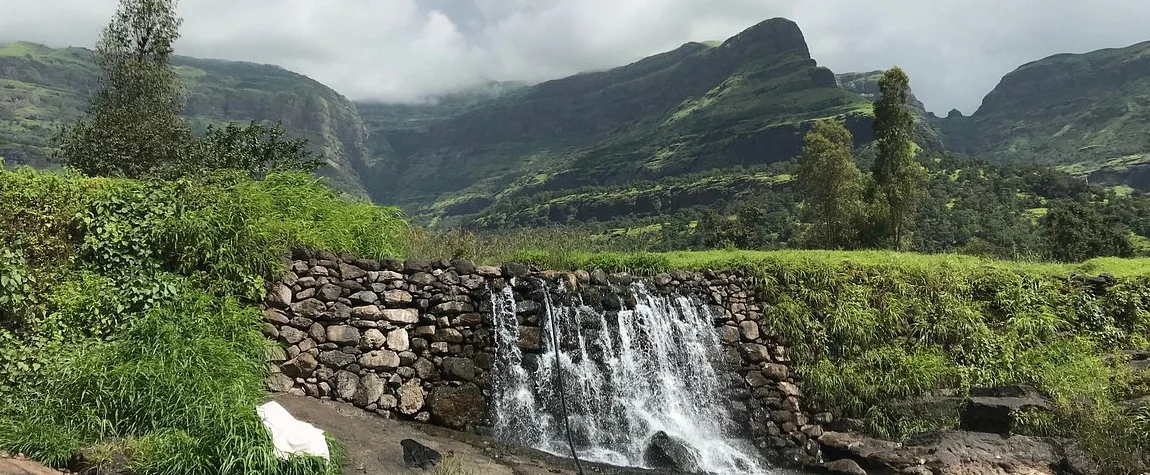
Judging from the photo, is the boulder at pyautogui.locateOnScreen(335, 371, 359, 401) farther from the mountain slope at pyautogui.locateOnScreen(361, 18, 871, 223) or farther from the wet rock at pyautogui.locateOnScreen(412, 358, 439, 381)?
the mountain slope at pyautogui.locateOnScreen(361, 18, 871, 223)

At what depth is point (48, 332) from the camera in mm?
6121

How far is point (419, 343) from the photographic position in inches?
346

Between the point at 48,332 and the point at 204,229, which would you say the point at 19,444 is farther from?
the point at 204,229

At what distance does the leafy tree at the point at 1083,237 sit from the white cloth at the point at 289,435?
2832 centimetres

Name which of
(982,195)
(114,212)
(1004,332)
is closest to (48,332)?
(114,212)

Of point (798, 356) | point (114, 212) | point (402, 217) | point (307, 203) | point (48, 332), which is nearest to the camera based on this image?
point (48, 332)

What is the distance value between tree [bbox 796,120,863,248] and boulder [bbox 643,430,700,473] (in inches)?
705

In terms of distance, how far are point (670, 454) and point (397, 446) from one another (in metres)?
3.64

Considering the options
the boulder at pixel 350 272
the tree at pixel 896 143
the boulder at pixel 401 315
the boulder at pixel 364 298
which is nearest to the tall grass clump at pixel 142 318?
A: the boulder at pixel 350 272

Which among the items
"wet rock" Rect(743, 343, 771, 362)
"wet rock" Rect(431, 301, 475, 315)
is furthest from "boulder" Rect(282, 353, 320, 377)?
"wet rock" Rect(743, 343, 771, 362)

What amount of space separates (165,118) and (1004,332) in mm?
21781

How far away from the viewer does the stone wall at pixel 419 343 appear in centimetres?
812

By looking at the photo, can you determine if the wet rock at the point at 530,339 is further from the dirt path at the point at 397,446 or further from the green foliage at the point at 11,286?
the green foliage at the point at 11,286

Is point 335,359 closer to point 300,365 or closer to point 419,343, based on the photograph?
point 300,365
